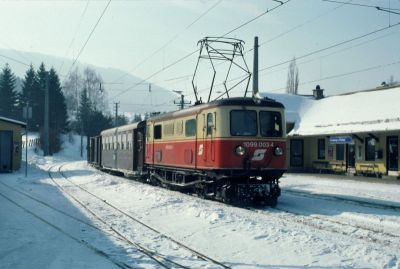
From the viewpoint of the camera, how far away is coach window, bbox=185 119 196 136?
16.6 metres

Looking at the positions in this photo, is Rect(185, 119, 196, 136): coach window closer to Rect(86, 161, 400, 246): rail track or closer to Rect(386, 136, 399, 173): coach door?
Rect(86, 161, 400, 246): rail track

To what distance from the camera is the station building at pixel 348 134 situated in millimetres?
27438

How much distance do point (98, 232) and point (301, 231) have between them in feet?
13.7

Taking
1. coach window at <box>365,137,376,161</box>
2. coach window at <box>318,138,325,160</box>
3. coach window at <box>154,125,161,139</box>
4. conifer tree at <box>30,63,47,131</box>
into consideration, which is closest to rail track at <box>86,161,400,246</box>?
coach window at <box>154,125,161,139</box>

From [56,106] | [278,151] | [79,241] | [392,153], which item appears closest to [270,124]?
[278,151]

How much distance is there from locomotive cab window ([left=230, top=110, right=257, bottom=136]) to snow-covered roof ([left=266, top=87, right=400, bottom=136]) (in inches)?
482

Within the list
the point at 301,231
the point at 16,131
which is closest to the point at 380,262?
the point at 301,231

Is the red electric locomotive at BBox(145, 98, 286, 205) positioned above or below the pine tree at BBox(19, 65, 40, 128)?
below

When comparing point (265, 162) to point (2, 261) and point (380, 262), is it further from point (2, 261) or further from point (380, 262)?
point (2, 261)

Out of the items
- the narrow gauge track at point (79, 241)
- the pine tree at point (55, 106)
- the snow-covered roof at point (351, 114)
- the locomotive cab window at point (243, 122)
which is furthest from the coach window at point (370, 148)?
the pine tree at point (55, 106)

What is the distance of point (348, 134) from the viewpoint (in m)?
30.2

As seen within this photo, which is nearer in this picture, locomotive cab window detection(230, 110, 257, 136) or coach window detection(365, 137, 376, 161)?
locomotive cab window detection(230, 110, 257, 136)

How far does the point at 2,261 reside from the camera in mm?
7969

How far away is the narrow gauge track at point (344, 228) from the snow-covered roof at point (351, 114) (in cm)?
1390
